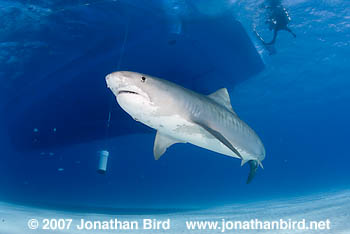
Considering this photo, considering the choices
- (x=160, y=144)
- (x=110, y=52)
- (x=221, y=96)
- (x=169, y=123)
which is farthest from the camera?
(x=110, y=52)

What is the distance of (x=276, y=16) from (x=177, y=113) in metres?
11.1

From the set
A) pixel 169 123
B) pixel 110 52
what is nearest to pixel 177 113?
pixel 169 123

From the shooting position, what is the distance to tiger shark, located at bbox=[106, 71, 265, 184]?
3.16 metres

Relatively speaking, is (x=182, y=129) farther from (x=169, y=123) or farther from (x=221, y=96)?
(x=221, y=96)

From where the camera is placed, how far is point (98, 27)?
Answer: 910 cm

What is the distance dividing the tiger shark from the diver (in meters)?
8.71

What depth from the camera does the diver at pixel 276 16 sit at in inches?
453

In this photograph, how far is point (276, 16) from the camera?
Result: 1217 centimetres

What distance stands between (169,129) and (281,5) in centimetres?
1074

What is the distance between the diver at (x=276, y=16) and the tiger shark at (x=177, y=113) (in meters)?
8.71

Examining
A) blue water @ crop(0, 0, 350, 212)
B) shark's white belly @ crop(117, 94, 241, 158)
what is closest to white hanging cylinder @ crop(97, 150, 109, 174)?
blue water @ crop(0, 0, 350, 212)

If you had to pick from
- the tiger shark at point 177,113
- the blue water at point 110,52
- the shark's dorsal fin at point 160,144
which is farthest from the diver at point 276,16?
the shark's dorsal fin at point 160,144

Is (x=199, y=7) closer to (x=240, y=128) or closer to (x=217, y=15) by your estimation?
(x=217, y=15)

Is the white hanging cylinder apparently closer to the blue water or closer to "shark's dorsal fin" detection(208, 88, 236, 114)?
the blue water
